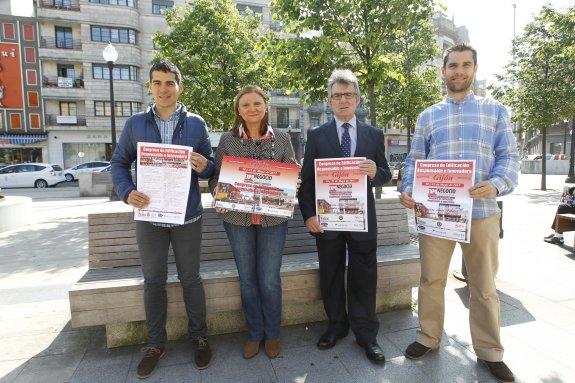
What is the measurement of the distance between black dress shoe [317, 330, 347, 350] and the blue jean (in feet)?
1.31

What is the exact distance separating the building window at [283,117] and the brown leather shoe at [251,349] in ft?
124

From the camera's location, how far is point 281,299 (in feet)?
11.1

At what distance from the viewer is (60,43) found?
113 ft

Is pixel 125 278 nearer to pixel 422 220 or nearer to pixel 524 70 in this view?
pixel 422 220

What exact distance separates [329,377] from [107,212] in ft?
8.41

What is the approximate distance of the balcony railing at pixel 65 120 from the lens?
34531 millimetres

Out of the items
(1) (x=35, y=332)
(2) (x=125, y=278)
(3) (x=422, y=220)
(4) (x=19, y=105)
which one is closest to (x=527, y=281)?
(3) (x=422, y=220)

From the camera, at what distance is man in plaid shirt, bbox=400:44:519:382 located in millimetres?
2850

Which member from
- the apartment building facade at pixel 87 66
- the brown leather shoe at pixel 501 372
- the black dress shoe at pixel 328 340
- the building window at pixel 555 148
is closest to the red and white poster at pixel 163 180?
the black dress shoe at pixel 328 340

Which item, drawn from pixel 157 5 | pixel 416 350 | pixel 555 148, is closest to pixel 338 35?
pixel 416 350

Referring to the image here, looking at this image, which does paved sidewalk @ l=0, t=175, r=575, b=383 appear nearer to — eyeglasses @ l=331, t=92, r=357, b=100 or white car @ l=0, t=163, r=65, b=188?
A: eyeglasses @ l=331, t=92, r=357, b=100

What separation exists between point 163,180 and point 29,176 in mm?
25749

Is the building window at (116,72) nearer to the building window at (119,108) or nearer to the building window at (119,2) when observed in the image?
the building window at (119,108)

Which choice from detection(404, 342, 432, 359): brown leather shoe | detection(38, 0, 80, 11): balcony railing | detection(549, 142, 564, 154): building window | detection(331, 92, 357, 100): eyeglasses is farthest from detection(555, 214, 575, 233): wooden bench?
detection(549, 142, 564, 154): building window
